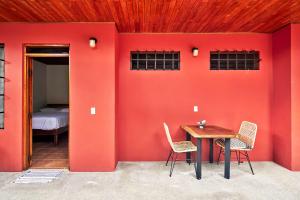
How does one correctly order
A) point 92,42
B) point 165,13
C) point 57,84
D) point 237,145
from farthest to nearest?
point 57,84 → point 237,145 → point 92,42 → point 165,13

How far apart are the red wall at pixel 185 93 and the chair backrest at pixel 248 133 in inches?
9.4

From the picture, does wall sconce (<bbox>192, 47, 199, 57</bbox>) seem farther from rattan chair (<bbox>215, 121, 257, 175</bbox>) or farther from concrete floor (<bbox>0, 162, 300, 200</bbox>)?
concrete floor (<bbox>0, 162, 300, 200</bbox>)

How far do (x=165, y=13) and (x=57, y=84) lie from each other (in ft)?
19.4

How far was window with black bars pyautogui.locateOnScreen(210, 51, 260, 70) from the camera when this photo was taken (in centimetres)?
412

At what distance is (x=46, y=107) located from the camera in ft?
24.3

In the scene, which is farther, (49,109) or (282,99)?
(49,109)

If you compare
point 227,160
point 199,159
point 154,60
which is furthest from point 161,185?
point 154,60

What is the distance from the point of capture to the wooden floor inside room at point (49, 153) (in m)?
3.85

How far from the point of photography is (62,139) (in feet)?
19.9

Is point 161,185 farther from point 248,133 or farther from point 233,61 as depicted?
point 233,61

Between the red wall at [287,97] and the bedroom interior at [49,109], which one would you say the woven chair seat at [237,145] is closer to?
the red wall at [287,97]

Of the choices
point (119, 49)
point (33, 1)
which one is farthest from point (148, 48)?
point (33, 1)

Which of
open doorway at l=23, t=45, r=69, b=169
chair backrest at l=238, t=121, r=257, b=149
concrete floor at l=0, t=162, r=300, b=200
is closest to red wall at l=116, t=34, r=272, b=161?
chair backrest at l=238, t=121, r=257, b=149

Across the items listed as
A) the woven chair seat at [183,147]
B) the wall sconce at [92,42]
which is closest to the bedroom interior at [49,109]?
the wall sconce at [92,42]
